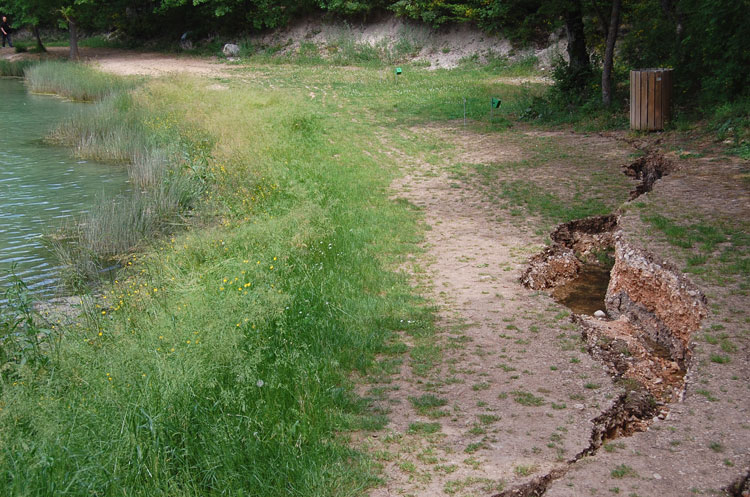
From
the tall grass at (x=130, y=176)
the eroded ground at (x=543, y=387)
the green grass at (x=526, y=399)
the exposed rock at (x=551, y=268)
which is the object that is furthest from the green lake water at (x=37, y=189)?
the green grass at (x=526, y=399)

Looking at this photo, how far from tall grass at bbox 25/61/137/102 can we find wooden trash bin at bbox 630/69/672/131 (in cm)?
1356

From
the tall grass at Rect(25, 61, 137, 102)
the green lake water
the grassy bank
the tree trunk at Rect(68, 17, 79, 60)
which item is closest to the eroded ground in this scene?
the grassy bank

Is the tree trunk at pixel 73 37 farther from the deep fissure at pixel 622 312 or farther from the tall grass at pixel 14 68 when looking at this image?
the deep fissure at pixel 622 312

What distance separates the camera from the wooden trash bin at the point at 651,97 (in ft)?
42.0

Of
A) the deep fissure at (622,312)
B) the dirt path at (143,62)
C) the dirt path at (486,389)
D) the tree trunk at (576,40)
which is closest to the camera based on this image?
the dirt path at (486,389)

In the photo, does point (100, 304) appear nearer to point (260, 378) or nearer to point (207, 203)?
point (260, 378)

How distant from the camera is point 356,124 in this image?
16.4 meters

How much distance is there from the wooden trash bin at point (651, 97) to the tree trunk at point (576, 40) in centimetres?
352

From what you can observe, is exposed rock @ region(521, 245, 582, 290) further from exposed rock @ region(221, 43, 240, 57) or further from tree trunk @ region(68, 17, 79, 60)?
tree trunk @ region(68, 17, 79, 60)

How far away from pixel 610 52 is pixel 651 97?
204cm

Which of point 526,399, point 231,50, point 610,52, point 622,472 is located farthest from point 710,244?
point 231,50

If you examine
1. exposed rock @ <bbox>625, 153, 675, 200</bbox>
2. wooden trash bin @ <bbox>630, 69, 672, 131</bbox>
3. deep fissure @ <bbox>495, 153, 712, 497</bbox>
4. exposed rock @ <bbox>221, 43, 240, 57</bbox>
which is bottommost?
deep fissure @ <bbox>495, 153, 712, 497</bbox>

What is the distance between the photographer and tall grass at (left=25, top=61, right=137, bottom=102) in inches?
845

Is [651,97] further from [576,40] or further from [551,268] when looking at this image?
[551,268]
